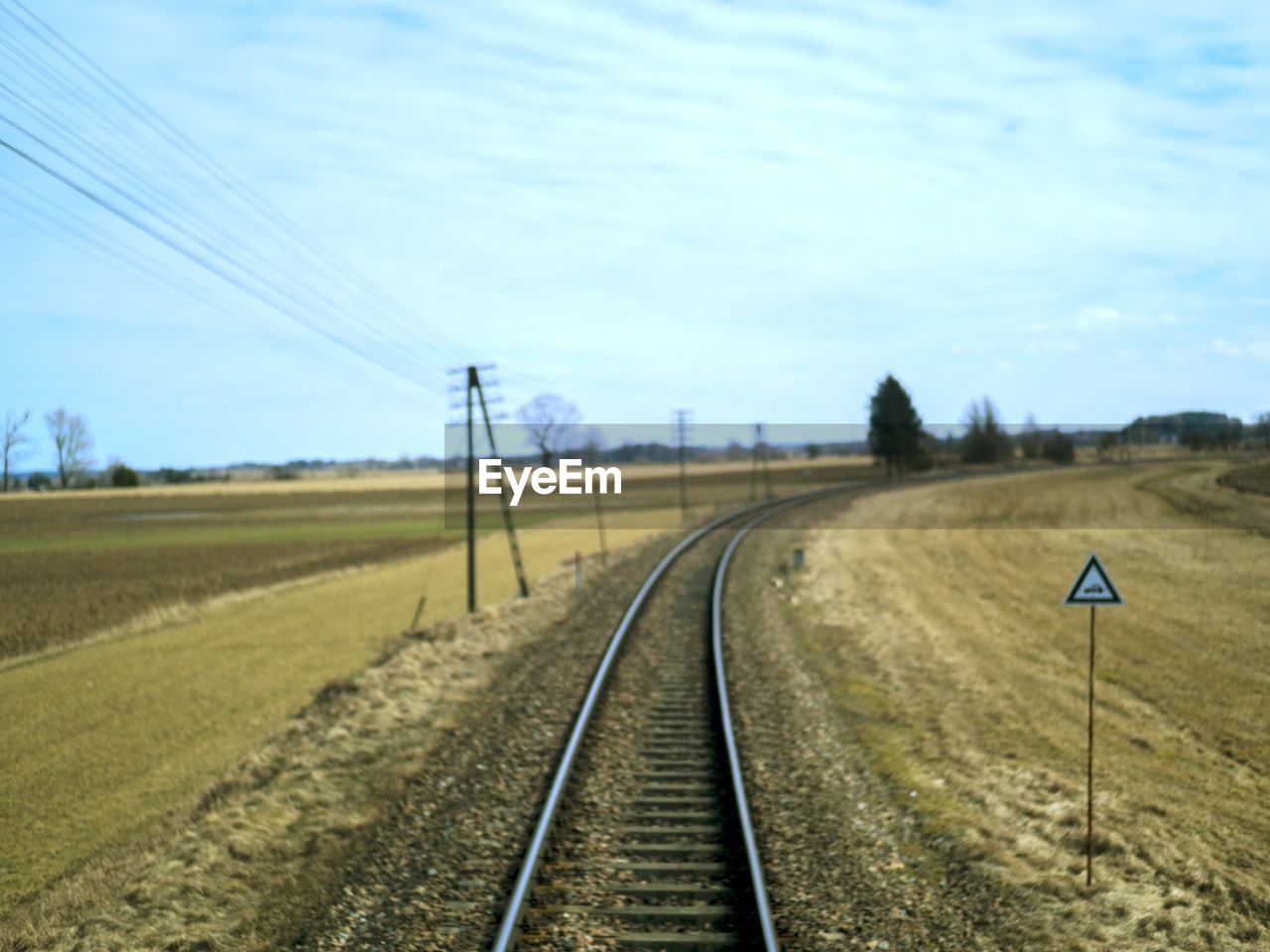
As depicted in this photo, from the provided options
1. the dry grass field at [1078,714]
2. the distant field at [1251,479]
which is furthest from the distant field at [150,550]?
the distant field at [1251,479]

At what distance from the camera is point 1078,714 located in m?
13.3

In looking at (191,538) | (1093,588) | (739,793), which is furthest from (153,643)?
(191,538)

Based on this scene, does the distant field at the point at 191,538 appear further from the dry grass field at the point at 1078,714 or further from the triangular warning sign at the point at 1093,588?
the triangular warning sign at the point at 1093,588

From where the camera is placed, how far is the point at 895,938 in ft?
21.7

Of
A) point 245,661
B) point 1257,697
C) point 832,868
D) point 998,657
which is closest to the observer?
point 832,868

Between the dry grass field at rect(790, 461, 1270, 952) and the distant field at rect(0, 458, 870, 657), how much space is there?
15.3 metres

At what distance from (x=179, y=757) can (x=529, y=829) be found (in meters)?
6.74

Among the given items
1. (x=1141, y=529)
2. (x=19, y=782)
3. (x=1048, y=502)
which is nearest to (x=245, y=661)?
(x=19, y=782)

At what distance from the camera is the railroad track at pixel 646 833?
6699 mm

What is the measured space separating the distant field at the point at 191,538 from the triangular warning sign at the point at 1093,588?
16.0 m

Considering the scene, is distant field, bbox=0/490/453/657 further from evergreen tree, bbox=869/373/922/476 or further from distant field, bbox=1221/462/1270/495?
evergreen tree, bbox=869/373/922/476

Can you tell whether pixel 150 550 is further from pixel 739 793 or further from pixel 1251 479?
pixel 1251 479

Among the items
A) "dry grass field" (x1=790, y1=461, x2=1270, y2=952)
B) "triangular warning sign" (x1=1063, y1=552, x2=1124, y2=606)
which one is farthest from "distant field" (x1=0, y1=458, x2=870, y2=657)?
"triangular warning sign" (x1=1063, y1=552, x2=1124, y2=606)

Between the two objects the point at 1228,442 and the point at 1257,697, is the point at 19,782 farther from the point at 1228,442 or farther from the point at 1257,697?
the point at 1228,442
